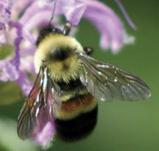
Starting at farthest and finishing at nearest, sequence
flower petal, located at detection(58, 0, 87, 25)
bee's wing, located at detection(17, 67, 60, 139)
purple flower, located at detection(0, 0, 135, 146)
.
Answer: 1. flower petal, located at detection(58, 0, 87, 25)
2. purple flower, located at detection(0, 0, 135, 146)
3. bee's wing, located at detection(17, 67, 60, 139)

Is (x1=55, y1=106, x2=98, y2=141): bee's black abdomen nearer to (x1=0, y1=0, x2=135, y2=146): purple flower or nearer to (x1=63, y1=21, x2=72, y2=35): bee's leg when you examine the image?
(x1=0, y1=0, x2=135, y2=146): purple flower

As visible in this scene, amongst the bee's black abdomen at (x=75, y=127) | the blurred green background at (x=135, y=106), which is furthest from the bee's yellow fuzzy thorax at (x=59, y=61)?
the blurred green background at (x=135, y=106)

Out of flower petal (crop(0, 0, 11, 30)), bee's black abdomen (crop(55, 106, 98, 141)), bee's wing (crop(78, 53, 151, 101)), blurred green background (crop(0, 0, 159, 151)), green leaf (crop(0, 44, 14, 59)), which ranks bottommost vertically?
blurred green background (crop(0, 0, 159, 151))

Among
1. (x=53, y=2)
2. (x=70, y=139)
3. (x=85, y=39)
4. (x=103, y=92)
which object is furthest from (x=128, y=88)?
(x=85, y=39)

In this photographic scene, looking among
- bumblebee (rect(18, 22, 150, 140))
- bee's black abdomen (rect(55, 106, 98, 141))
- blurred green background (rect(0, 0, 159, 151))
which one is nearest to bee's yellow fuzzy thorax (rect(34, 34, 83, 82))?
bumblebee (rect(18, 22, 150, 140))

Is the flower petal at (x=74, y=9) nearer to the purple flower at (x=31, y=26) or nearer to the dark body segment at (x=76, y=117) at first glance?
the purple flower at (x=31, y=26)

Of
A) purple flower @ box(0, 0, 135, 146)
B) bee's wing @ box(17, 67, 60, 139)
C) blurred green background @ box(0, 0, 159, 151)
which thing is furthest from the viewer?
blurred green background @ box(0, 0, 159, 151)

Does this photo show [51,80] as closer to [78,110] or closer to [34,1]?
[78,110]
